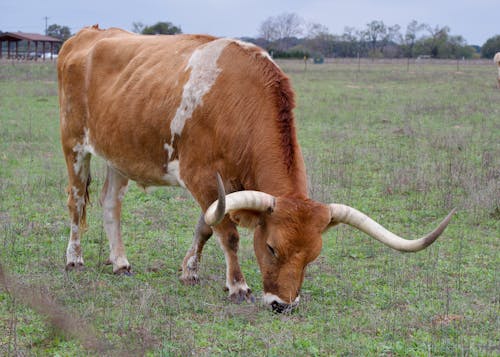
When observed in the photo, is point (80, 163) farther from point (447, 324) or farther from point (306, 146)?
point (306, 146)

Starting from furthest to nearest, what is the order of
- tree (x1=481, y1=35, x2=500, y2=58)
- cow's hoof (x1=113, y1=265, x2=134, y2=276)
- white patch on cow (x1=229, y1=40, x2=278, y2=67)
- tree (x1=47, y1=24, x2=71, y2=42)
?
tree (x1=47, y1=24, x2=71, y2=42) < tree (x1=481, y1=35, x2=500, y2=58) < cow's hoof (x1=113, y1=265, x2=134, y2=276) < white patch on cow (x1=229, y1=40, x2=278, y2=67)

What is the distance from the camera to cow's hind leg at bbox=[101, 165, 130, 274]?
6.34 m

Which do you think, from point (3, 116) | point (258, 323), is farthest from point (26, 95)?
point (258, 323)

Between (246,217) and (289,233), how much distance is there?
0.42m

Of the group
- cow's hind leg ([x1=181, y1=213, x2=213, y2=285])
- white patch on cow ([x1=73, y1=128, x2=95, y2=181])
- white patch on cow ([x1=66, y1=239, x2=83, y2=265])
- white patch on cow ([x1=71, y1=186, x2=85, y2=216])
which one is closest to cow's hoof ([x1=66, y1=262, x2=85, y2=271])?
white patch on cow ([x1=66, y1=239, x2=83, y2=265])

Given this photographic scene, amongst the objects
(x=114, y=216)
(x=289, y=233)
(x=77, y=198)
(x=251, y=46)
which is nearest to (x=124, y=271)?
(x=114, y=216)

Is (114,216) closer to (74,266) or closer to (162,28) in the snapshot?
(74,266)

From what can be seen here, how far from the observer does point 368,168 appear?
11.2m

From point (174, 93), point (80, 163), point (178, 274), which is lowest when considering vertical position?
point (178, 274)

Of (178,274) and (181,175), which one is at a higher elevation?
(181,175)

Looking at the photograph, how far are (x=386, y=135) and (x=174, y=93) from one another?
32.1ft

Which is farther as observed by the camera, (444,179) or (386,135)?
(386,135)

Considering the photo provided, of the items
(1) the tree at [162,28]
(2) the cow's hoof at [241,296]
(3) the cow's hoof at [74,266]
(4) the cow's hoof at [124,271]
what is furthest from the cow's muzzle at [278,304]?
(1) the tree at [162,28]

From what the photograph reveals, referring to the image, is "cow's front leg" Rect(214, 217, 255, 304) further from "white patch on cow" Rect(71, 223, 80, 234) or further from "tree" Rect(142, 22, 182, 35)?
"tree" Rect(142, 22, 182, 35)
